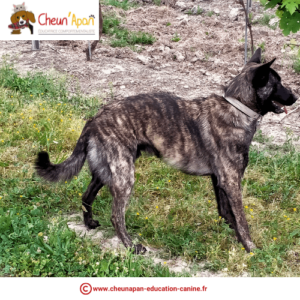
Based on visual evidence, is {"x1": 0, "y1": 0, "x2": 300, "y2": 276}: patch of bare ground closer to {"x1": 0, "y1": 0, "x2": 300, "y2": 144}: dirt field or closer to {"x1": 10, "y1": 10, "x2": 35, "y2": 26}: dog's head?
{"x1": 0, "y1": 0, "x2": 300, "y2": 144}: dirt field

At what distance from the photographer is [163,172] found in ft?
17.2

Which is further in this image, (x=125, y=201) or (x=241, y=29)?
(x=241, y=29)

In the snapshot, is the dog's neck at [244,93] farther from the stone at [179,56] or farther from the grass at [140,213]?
the stone at [179,56]

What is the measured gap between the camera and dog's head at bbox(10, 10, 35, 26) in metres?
7.42

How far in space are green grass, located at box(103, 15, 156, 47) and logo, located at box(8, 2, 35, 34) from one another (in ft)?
8.69

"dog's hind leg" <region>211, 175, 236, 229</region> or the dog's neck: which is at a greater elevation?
the dog's neck

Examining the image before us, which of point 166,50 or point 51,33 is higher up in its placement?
point 51,33

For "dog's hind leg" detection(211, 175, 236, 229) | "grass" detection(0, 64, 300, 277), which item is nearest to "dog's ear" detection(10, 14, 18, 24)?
Answer: "grass" detection(0, 64, 300, 277)

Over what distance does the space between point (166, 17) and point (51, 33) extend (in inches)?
200

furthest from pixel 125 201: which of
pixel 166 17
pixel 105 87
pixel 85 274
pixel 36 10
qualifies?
pixel 166 17

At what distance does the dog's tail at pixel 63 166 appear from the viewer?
153 inches

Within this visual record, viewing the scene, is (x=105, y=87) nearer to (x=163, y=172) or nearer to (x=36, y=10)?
(x=36, y=10)

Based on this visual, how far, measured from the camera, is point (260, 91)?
3867 mm

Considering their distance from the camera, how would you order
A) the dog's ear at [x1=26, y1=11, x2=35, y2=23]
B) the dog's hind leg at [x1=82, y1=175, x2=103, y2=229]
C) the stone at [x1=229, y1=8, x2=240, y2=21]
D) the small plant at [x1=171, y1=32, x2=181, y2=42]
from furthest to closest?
the stone at [x1=229, y1=8, x2=240, y2=21], the small plant at [x1=171, y1=32, x2=181, y2=42], the dog's ear at [x1=26, y1=11, x2=35, y2=23], the dog's hind leg at [x1=82, y1=175, x2=103, y2=229]
